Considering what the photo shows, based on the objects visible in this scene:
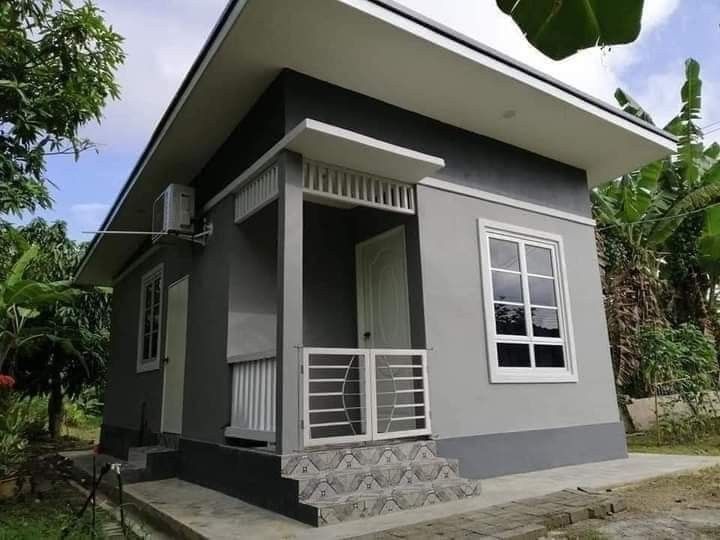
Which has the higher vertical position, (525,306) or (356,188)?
(356,188)

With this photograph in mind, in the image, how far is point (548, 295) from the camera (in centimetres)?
644

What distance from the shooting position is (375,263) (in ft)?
20.7

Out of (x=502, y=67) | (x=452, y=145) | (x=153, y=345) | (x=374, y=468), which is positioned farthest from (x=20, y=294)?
(x=502, y=67)

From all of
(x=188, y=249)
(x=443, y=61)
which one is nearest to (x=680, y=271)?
(x=443, y=61)

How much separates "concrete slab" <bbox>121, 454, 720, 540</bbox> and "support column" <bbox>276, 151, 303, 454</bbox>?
0.61 m

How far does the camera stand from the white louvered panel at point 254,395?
15.1ft

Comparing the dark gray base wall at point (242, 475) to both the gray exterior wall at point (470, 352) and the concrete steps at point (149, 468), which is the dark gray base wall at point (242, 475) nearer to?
the concrete steps at point (149, 468)

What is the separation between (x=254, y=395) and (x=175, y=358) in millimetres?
2623

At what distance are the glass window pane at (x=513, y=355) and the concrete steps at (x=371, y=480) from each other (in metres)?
1.49

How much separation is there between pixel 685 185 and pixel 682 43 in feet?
26.2

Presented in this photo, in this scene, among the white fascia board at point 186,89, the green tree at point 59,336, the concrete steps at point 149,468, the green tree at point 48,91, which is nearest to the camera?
the white fascia board at point 186,89

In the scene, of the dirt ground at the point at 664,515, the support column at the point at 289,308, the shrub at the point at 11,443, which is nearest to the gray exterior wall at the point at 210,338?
the support column at the point at 289,308

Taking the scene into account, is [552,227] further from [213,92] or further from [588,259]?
[213,92]

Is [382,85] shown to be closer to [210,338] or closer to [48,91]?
[210,338]
